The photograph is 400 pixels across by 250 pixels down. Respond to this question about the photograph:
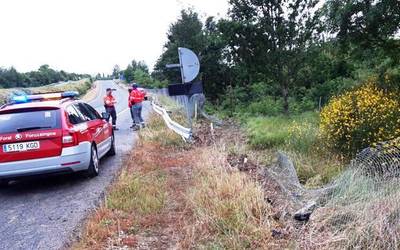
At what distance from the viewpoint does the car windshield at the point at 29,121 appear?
25.0 ft

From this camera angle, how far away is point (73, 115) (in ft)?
27.3

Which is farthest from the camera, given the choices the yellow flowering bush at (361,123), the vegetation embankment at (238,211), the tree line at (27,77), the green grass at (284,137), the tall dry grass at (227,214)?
the tree line at (27,77)

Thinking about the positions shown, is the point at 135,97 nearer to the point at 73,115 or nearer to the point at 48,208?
the point at 73,115

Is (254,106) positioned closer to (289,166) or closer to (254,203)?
(289,166)

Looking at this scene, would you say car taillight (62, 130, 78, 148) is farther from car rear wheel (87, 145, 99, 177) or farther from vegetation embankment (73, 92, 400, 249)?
vegetation embankment (73, 92, 400, 249)

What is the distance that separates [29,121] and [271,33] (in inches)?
372

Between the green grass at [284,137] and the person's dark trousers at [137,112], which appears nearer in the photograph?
the green grass at [284,137]

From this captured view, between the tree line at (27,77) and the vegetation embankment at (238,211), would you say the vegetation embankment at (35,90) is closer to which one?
the tree line at (27,77)

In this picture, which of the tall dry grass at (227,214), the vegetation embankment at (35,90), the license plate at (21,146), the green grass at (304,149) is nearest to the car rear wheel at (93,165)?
the license plate at (21,146)

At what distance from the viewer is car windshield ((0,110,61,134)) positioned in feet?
25.0

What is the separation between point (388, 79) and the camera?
1203 cm

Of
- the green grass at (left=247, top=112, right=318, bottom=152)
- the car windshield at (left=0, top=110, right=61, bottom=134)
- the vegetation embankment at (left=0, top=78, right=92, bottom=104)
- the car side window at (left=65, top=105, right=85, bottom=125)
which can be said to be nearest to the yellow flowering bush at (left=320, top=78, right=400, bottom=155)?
the green grass at (left=247, top=112, right=318, bottom=152)

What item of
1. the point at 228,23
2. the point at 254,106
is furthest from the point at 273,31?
the point at 254,106

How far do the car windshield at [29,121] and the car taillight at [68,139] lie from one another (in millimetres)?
204
